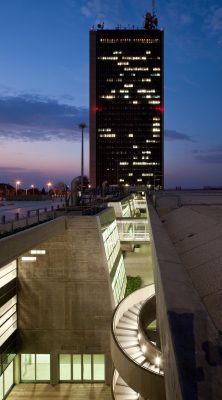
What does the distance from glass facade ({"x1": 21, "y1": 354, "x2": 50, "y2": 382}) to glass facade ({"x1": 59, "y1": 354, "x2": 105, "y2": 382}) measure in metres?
0.81

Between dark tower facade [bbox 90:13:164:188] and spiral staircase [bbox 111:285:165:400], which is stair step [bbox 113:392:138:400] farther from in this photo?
dark tower facade [bbox 90:13:164:188]

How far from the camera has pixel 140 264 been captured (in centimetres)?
3772

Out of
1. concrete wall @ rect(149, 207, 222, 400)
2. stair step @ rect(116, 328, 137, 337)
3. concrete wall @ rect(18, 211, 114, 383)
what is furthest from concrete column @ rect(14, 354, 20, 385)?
concrete wall @ rect(149, 207, 222, 400)

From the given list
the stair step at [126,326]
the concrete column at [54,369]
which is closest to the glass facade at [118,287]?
the concrete column at [54,369]

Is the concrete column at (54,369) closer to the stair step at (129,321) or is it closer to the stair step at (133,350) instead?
the stair step at (129,321)

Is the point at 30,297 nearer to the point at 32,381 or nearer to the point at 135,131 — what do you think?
the point at 32,381

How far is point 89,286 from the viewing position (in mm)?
20156

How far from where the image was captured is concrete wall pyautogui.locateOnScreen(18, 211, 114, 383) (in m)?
20.1

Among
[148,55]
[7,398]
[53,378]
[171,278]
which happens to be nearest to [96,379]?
[53,378]

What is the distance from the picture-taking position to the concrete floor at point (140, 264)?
32.8 m

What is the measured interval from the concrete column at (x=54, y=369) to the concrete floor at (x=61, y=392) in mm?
285

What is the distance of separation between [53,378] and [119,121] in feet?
536

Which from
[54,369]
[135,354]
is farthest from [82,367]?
[135,354]

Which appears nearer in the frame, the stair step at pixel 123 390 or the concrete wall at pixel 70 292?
the stair step at pixel 123 390
